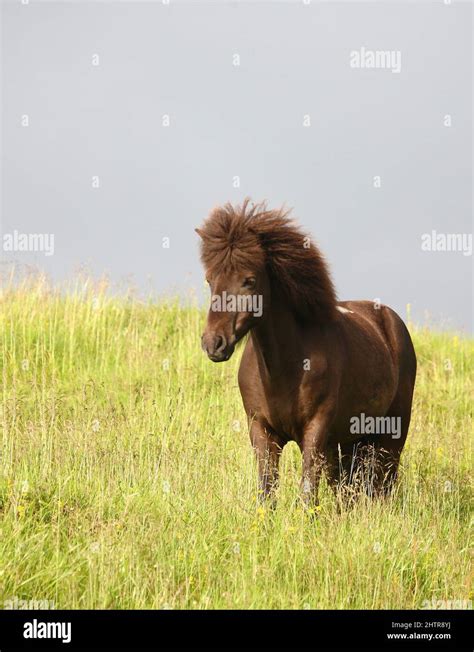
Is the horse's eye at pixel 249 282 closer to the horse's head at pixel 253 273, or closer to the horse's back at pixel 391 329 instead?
the horse's head at pixel 253 273

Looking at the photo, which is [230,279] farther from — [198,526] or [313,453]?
[198,526]

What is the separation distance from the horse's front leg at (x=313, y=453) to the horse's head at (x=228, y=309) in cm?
100

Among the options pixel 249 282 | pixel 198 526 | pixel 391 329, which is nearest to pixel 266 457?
pixel 198 526

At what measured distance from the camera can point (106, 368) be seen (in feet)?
39.9

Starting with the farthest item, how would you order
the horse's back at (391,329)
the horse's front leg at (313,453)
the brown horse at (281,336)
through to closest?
the horse's back at (391,329) < the horse's front leg at (313,453) < the brown horse at (281,336)

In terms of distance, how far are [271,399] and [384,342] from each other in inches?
84.0

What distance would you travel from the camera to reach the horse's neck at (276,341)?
6.55 m

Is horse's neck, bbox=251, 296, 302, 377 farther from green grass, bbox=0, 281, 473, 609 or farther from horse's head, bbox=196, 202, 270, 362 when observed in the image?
green grass, bbox=0, 281, 473, 609

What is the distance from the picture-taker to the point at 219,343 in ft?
19.1

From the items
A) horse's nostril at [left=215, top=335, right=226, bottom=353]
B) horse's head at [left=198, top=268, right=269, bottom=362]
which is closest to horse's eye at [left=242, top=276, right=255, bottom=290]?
horse's head at [left=198, top=268, right=269, bottom=362]

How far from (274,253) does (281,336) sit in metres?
0.63

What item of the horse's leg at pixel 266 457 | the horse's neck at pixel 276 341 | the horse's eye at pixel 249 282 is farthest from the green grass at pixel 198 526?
the horse's eye at pixel 249 282

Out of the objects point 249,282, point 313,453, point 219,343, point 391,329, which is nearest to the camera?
point 219,343
